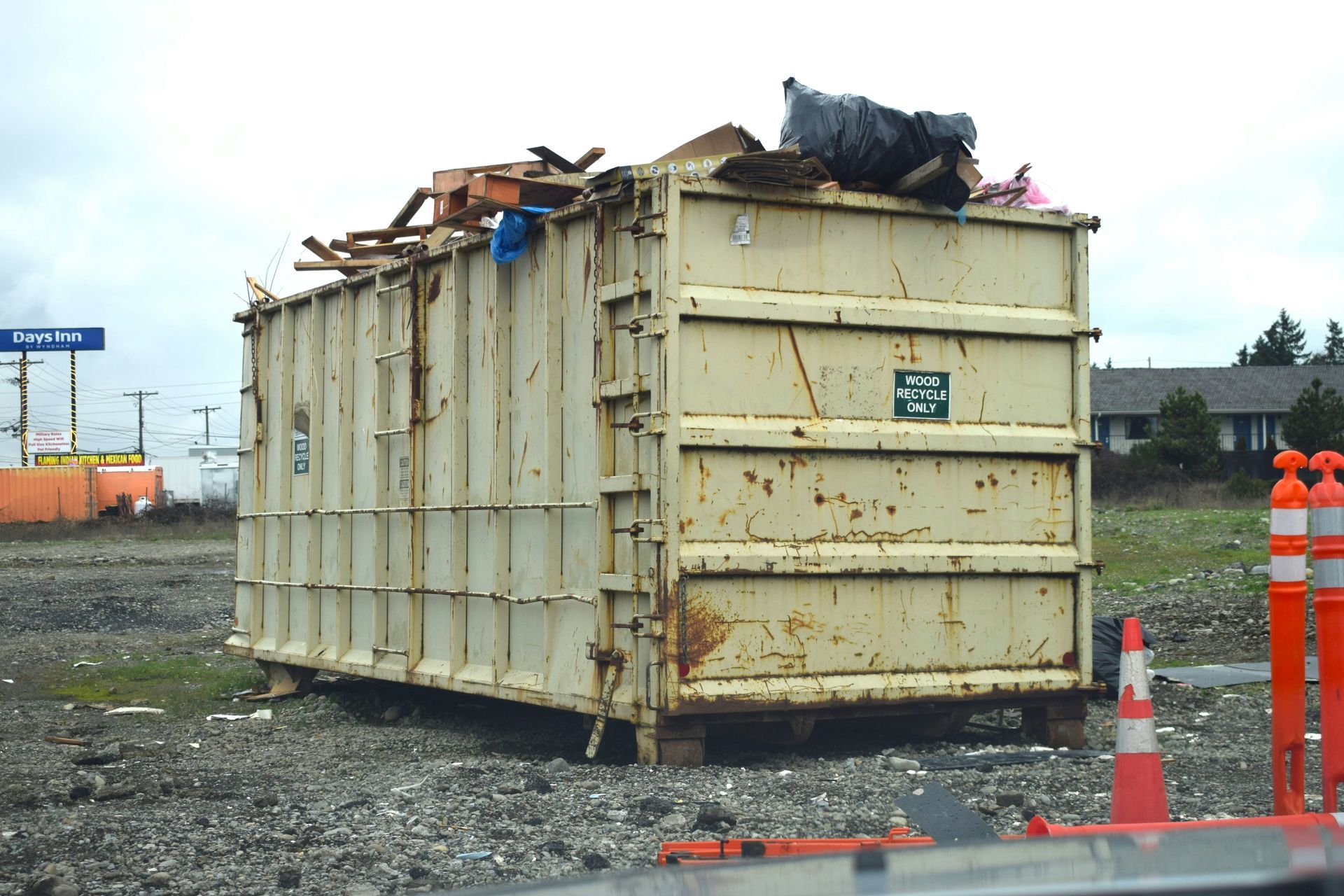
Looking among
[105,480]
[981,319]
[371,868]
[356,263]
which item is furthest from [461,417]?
[105,480]

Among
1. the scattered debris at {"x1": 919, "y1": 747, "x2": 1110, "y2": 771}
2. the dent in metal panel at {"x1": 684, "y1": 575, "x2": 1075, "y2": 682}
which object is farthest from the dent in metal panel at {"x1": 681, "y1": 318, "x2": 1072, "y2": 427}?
the scattered debris at {"x1": 919, "y1": 747, "x2": 1110, "y2": 771}

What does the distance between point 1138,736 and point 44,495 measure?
157 feet

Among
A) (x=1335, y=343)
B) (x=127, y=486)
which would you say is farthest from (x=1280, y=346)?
(x=127, y=486)

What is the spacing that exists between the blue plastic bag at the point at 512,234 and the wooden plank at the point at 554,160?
1.32ft

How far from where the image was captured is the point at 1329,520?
13.0ft

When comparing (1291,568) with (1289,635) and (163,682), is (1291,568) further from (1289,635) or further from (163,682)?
(163,682)

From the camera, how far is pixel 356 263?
28.6 ft

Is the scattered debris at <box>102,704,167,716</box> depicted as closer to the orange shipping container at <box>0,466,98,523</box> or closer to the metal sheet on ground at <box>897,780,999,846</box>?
the metal sheet on ground at <box>897,780,999,846</box>

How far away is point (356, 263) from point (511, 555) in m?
2.69

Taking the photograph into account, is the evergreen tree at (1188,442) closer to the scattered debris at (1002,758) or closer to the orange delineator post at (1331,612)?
the scattered debris at (1002,758)

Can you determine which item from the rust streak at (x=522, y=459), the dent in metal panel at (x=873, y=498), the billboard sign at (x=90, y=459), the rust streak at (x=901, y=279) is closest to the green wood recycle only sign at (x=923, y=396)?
the dent in metal panel at (x=873, y=498)

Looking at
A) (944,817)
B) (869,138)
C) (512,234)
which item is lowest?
(944,817)

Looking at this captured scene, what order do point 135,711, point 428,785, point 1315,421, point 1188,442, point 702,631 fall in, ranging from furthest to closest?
point 1315,421, point 1188,442, point 135,711, point 702,631, point 428,785

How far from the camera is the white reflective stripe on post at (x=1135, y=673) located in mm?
4250
